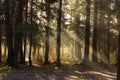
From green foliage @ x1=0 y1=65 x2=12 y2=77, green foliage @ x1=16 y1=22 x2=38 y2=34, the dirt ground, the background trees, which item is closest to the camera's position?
green foliage @ x1=0 y1=65 x2=12 y2=77

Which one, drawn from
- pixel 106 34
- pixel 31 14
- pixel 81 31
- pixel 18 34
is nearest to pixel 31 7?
pixel 31 14

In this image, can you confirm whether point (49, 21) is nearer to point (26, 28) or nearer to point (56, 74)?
point (26, 28)

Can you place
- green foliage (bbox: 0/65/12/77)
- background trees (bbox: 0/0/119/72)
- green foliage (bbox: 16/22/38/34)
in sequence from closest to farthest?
green foliage (bbox: 0/65/12/77)
green foliage (bbox: 16/22/38/34)
background trees (bbox: 0/0/119/72)

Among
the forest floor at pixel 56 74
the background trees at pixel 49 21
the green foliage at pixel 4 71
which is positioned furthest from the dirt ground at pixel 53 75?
the background trees at pixel 49 21

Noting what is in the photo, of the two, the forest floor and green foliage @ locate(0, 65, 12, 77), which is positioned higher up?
green foliage @ locate(0, 65, 12, 77)

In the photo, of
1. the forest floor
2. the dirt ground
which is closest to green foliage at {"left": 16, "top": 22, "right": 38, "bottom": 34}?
the forest floor

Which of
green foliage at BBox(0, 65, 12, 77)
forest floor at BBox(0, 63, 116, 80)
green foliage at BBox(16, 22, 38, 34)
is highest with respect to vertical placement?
green foliage at BBox(16, 22, 38, 34)

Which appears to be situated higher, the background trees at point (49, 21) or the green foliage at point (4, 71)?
the background trees at point (49, 21)

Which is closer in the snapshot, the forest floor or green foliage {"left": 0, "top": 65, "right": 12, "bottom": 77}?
green foliage {"left": 0, "top": 65, "right": 12, "bottom": 77}

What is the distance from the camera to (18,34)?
908 inches

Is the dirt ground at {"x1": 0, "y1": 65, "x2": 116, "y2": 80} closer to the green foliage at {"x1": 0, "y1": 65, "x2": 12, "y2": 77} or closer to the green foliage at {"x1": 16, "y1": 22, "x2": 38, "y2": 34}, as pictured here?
the green foliage at {"x1": 0, "y1": 65, "x2": 12, "y2": 77}

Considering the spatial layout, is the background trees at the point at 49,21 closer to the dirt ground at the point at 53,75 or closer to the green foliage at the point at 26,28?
the green foliage at the point at 26,28

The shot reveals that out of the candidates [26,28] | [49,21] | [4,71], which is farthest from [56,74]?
[49,21]

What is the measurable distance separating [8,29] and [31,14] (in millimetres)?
4571
